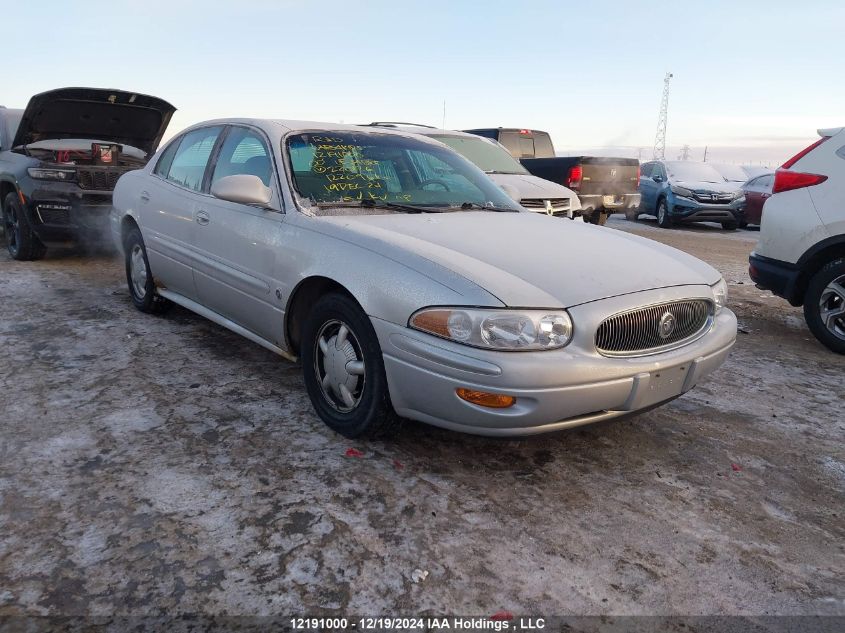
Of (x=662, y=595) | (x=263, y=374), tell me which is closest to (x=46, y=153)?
(x=263, y=374)

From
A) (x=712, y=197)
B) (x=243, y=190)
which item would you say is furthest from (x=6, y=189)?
(x=712, y=197)

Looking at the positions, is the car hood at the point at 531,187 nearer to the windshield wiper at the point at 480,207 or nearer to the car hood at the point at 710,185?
the windshield wiper at the point at 480,207

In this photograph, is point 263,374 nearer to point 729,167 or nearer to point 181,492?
point 181,492

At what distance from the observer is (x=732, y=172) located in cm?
1781

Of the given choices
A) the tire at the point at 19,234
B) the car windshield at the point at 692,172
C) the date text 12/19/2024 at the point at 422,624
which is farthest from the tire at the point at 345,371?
the car windshield at the point at 692,172

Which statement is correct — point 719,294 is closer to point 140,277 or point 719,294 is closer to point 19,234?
point 140,277

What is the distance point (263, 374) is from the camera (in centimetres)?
421

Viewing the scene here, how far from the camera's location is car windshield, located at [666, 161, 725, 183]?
15.1 metres

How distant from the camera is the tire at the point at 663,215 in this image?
14.7 metres

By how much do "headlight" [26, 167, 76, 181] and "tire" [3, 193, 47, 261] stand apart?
432 millimetres

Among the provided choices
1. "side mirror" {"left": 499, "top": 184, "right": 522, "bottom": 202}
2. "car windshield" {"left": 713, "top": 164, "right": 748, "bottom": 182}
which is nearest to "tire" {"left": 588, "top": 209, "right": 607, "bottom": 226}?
"side mirror" {"left": 499, "top": 184, "right": 522, "bottom": 202}

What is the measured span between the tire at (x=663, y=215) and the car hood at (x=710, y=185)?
1.67 ft

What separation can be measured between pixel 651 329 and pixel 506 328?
728 mm

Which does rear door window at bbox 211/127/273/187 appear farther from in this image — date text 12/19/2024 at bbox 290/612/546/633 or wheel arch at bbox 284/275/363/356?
date text 12/19/2024 at bbox 290/612/546/633
